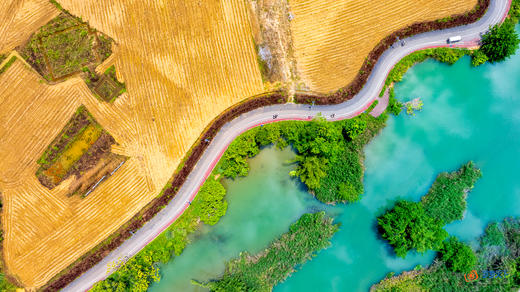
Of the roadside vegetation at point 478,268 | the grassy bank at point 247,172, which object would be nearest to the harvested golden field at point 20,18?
the grassy bank at point 247,172

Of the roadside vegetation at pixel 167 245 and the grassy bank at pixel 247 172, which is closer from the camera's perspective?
the roadside vegetation at pixel 167 245

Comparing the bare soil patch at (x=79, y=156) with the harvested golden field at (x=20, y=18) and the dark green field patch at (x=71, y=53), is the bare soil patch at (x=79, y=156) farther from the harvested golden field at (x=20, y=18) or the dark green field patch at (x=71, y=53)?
the harvested golden field at (x=20, y=18)

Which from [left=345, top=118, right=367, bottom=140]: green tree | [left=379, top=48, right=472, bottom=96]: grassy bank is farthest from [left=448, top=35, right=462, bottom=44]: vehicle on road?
[left=345, top=118, right=367, bottom=140]: green tree

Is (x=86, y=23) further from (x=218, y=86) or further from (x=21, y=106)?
(x=218, y=86)

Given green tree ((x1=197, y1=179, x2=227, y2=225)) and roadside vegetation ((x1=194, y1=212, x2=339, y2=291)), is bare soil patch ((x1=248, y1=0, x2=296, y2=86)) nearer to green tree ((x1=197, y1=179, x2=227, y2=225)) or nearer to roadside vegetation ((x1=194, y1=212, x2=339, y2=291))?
green tree ((x1=197, y1=179, x2=227, y2=225))

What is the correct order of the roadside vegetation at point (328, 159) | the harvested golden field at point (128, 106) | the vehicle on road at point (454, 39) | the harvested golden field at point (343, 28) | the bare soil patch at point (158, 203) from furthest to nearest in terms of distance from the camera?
the harvested golden field at point (343, 28) → the harvested golden field at point (128, 106) → the vehicle on road at point (454, 39) → the bare soil patch at point (158, 203) → the roadside vegetation at point (328, 159)

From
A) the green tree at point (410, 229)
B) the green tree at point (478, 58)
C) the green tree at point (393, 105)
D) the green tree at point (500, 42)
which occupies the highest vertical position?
the green tree at point (500, 42)

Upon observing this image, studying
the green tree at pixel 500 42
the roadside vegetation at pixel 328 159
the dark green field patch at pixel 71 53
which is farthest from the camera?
the dark green field patch at pixel 71 53
